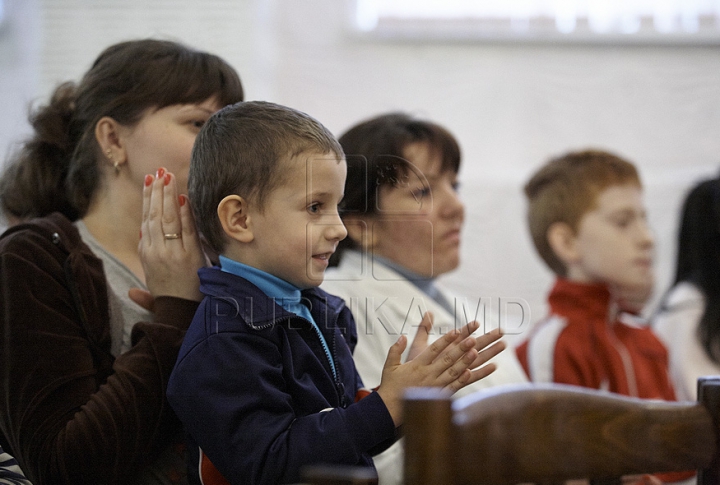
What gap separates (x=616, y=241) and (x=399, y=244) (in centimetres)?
74

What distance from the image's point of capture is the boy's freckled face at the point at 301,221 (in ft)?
3.02

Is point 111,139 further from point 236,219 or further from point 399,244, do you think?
point 399,244

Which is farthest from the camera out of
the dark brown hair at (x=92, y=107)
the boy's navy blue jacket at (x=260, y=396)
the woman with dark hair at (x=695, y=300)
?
the woman with dark hair at (x=695, y=300)

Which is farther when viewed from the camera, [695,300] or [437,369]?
[695,300]

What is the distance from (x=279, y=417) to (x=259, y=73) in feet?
6.91

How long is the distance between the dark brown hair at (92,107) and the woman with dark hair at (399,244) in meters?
0.30

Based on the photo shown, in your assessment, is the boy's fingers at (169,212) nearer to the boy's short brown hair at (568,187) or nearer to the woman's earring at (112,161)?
the woman's earring at (112,161)

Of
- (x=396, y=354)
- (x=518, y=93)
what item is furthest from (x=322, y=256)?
(x=518, y=93)

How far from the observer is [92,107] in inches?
48.3

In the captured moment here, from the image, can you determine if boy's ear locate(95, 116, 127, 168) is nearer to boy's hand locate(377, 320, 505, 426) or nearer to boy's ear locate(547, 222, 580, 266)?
boy's hand locate(377, 320, 505, 426)

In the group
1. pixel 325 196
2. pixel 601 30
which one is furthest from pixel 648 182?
pixel 325 196

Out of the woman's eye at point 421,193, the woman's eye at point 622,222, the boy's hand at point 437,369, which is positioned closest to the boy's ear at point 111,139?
the woman's eye at point 421,193

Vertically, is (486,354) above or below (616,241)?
above

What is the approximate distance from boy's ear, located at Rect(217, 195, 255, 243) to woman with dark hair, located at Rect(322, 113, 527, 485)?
275mm
